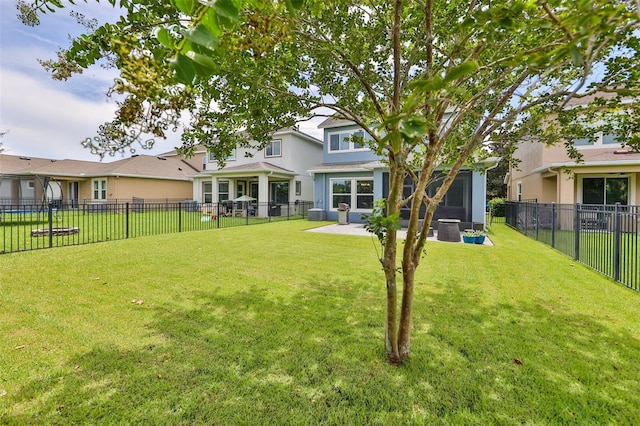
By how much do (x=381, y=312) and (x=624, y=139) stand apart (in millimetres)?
3819

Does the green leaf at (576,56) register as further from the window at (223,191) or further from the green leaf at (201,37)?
the window at (223,191)

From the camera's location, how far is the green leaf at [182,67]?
0.87 metres

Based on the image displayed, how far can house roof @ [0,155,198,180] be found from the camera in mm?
25750

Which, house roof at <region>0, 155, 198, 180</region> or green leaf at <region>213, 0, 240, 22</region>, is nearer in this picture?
green leaf at <region>213, 0, 240, 22</region>

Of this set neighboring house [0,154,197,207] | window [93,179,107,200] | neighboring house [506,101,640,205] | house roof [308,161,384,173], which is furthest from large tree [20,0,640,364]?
window [93,179,107,200]

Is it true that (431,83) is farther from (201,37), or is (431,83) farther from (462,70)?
(201,37)

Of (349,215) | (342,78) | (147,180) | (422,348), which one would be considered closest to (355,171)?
(349,215)

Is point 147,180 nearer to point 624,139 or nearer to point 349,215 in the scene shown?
point 349,215

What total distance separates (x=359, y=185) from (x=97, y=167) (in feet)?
90.4

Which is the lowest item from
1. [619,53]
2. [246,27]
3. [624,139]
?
[624,139]

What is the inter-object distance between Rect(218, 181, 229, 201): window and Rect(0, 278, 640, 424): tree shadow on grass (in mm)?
20237

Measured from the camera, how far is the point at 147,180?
27047mm

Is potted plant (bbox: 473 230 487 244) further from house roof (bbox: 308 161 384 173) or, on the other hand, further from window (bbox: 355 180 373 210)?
window (bbox: 355 180 373 210)

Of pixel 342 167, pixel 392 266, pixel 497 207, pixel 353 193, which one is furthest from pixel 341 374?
pixel 497 207
